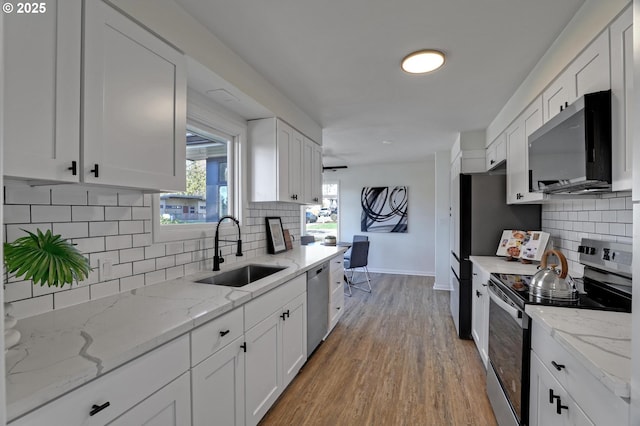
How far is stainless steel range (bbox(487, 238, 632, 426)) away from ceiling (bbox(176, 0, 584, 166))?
4.45 feet

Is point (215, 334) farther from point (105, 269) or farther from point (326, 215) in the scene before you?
point (326, 215)

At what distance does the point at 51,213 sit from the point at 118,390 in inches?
33.2

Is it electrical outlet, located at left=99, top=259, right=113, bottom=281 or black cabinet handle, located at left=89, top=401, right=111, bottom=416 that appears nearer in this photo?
black cabinet handle, located at left=89, top=401, right=111, bottom=416

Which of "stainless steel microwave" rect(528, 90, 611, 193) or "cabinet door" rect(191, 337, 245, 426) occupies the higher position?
"stainless steel microwave" rect(528, 90, 611, 193)

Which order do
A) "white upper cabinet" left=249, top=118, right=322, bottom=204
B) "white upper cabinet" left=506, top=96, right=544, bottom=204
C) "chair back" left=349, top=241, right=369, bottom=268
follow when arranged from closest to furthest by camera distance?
1. "white upper cabinet" left=506, top=96, right=544, bottom=204
2. "white upper cabinet" left=249, top=118, right=322, bottom=204
3. "chair back" left=349, top=241, right=369, bottom=268

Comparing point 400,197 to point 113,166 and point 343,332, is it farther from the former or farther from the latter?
point 113,166

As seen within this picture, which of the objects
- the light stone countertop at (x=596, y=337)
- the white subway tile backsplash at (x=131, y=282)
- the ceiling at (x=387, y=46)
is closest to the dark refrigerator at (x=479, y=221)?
the ceiling at (x=387, y=46)

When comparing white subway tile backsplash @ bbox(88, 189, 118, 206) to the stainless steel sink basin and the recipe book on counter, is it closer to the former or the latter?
the stainless steel sink basin

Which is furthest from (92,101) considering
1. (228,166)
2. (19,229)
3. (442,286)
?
(442,286)

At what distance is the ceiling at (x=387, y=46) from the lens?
159 centimetres

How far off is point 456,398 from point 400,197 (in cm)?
443

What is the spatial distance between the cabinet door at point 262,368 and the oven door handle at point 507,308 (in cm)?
137

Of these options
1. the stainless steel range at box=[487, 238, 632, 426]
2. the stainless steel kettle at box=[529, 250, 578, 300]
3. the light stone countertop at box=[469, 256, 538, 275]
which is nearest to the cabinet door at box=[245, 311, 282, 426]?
the stainless steel range at box=[487, 238, 632, 426]

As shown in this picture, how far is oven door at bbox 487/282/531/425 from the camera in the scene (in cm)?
144
